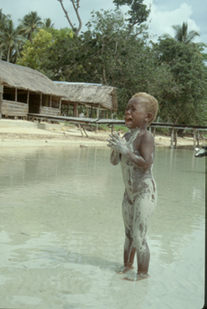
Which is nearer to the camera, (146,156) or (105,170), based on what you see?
(146,156)

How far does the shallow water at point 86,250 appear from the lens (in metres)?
2.51

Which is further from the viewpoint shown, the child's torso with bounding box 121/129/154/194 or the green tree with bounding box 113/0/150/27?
the green tree with bounding box 113/0/150/27

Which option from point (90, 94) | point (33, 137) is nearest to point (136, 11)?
point (90, 94)

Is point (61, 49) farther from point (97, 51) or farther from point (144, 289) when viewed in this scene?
point (144, 289)

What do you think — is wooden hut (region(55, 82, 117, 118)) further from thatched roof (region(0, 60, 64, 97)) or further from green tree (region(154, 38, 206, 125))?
green tree (region(154, 38, 206, 125))

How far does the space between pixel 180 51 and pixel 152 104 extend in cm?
3601

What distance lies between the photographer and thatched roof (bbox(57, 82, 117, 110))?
28.0 metres

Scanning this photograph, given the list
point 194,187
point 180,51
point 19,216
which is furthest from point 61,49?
point 19,216

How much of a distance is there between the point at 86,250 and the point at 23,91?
22804 millimetres

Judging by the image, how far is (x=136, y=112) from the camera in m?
2.67

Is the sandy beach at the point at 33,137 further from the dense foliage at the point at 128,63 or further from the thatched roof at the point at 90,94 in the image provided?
the dense foliage at the point at 128,63

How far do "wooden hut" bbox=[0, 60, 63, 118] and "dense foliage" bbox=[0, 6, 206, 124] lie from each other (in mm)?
6328

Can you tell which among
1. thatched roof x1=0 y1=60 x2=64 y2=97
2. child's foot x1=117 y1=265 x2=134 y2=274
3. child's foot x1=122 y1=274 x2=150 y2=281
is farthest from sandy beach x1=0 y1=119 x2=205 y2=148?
child's foot x1=122 y1=274 x2=150 y2=281

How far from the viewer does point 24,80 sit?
22.9m
